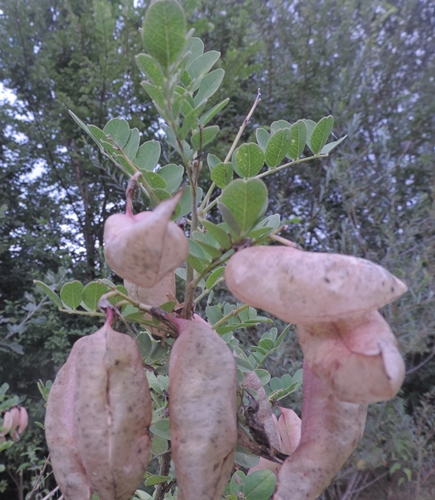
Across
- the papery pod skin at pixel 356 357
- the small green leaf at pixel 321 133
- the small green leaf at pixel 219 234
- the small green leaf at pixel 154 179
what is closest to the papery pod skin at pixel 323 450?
the papery pod skin at pixel 356 357

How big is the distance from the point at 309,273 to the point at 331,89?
9.65 feet

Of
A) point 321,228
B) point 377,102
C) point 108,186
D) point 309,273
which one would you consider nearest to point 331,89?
point 377,102

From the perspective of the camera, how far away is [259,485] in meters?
0.52

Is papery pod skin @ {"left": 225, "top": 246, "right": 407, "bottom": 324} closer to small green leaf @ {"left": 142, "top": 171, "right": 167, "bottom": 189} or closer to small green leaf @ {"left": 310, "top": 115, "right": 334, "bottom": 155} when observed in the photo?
small green leaf @ {"left": 142, "top": 171, "right": 167, "bottom": 189}

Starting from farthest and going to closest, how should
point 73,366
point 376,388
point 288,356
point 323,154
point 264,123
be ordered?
point 264,123, point 288,356, point 323,154, point 73,366, point 376,388

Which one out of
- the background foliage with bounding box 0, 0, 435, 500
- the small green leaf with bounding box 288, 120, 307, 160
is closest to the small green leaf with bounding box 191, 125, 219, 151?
the small green leaf with bounding box 288, 120, 307, 160

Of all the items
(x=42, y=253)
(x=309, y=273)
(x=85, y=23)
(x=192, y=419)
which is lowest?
(x=42, y=253)

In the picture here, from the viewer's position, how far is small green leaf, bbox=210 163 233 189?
1.48 ft

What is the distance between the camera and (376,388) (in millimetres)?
275

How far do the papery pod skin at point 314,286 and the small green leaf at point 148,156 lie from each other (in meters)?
0.28

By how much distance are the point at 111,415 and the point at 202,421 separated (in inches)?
2.8

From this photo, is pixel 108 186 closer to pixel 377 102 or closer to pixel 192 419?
pixel 377 102

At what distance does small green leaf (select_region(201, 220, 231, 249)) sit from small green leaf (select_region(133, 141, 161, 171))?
198mm

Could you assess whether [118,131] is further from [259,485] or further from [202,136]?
[259,485]
